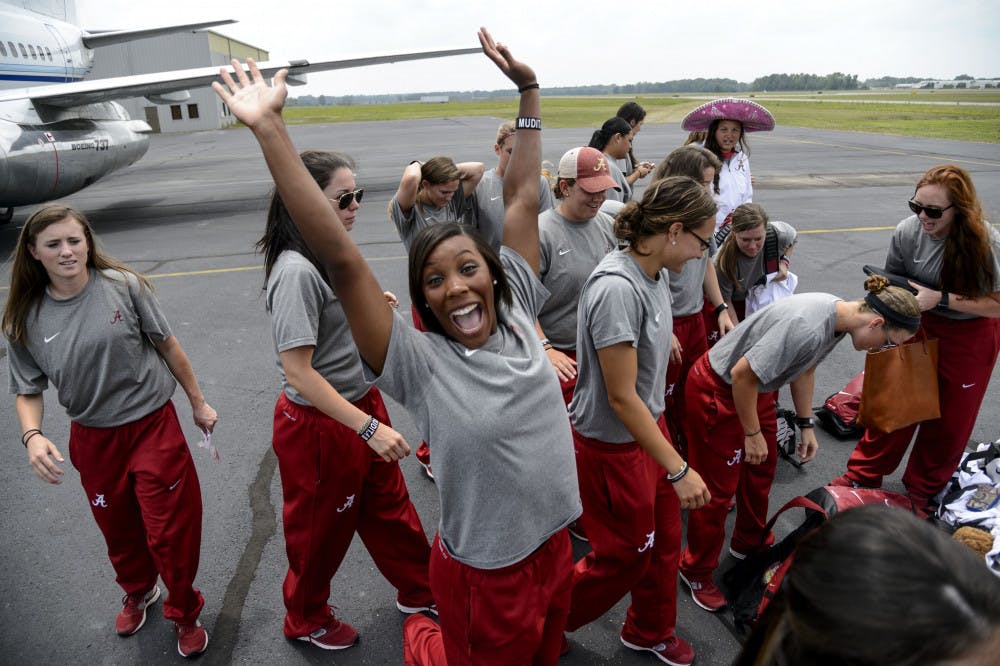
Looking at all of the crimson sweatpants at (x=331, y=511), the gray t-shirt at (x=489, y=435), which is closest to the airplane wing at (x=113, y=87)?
the crimson sweatpants at (x=331, y=511)

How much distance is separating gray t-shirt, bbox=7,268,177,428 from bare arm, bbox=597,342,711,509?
6.46 feet

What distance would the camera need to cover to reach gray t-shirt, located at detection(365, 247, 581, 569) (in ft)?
5.80

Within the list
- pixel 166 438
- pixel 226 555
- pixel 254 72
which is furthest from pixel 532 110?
pixel 226 555

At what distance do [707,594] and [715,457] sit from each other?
0.68m

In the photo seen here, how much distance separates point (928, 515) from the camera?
373cm

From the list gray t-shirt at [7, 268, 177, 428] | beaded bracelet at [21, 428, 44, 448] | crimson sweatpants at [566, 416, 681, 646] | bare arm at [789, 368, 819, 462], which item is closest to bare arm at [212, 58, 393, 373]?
crimson sweatpants at [566, 416, 681, 646]

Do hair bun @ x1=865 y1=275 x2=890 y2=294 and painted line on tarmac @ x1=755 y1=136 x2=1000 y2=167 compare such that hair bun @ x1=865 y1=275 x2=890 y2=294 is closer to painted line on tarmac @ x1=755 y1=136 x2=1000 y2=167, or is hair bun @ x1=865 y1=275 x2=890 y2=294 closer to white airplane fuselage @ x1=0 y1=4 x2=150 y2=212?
white airplane fuselage @ x1=0 y1=4 x2=150 y2=212

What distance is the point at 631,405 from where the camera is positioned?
7.79 ft

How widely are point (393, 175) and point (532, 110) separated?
17025 mm

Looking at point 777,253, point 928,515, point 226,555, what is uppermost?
point 777,253

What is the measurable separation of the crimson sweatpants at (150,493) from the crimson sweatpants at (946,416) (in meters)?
3.53

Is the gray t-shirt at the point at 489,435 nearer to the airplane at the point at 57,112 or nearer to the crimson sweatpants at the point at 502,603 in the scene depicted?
A: the crimson sweatpants at the point at 502,603

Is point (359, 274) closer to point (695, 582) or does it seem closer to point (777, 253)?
point (695, 582)

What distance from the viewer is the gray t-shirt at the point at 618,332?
7.88ft
